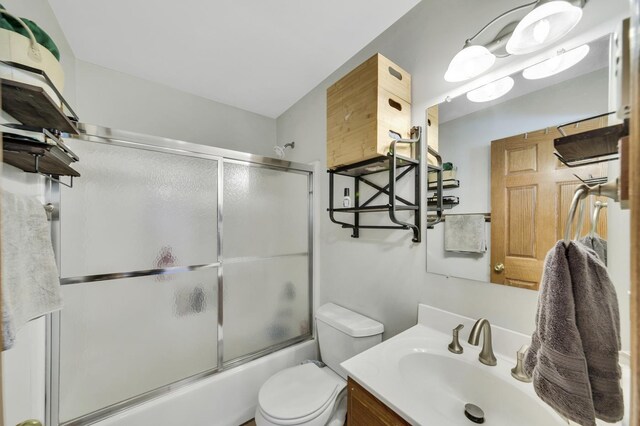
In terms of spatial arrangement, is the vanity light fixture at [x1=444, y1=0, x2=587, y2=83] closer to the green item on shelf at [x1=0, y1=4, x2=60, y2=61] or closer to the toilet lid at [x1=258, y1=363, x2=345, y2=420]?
the green item on shelf at [x1=0, y1=4, x2=60, y2=61]

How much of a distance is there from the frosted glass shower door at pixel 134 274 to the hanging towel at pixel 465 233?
1380mm

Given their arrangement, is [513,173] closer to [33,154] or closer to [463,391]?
[463,391]

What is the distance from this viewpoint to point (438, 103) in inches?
46.5

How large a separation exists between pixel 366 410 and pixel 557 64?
139cm

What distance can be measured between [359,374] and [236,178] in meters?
1.39

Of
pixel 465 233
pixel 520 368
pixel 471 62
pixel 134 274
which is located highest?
pixel 471 62

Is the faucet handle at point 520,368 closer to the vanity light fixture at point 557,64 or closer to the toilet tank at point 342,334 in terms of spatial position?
the toilet tank at point 342,334

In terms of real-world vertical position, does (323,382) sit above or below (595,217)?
below

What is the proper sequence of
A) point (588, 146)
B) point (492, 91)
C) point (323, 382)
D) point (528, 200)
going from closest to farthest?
point (588, 146) → point (528, 200) → point (492, 91) → point (323, 382)

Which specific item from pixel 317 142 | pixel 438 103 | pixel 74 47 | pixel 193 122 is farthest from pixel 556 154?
pixel 74 47

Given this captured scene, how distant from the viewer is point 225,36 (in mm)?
1449

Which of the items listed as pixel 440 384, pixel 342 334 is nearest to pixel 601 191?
pixel 440 384

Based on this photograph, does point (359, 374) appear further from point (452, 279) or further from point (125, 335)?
point (125, 335)

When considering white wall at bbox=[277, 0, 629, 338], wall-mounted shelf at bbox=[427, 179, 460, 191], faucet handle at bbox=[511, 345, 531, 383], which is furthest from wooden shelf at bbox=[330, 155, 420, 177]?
faucet handle at bbox=[511, 345, 531, 383]
